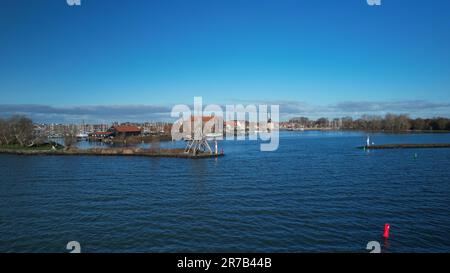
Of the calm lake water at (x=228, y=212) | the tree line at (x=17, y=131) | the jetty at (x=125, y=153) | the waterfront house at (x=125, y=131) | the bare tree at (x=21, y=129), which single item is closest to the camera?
the calm lake water at (x=228, y=212)

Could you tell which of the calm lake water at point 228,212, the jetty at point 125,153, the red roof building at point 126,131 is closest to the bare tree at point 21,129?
the jetty at point 125,153

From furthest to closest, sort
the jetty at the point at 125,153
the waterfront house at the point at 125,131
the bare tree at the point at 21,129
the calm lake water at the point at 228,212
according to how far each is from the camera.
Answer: the waterfront house at the point at 125,131
the bare tree at the point at 21,129
the jetty at the point at 125,153
the calm lake water at the point at 228,212

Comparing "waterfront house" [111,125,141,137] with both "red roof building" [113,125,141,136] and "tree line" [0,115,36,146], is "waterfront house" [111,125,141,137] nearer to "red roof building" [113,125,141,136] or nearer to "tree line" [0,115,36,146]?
"red roof building" [113,125,141,136]

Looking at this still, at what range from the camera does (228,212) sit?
17.6 meters

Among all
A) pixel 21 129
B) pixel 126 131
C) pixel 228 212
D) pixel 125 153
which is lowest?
pixel 228 212

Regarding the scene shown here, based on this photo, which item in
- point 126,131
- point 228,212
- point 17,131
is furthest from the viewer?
point 126,131

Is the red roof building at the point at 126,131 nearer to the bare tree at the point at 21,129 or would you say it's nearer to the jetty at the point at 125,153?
the bare tree at the point at 21,129

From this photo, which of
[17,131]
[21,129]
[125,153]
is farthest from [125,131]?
[125,153]

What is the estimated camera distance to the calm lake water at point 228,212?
13258 millimetres

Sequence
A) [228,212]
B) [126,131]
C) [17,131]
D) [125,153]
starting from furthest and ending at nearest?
[126,131], [17,131], [125,153], [228,212]

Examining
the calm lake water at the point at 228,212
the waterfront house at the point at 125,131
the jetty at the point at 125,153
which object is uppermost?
the waterfront house at the point at 125,131

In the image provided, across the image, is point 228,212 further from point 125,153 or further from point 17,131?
Answer: point 17,131
